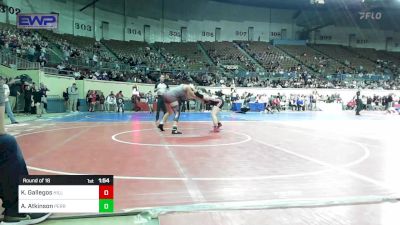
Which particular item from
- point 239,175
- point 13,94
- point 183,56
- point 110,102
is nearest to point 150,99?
point 110,102

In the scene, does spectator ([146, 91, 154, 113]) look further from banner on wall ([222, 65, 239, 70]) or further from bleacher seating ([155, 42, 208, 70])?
banner on wall ([222, 65, 239, 70])

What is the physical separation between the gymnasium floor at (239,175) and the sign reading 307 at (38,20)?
12849 millimetres

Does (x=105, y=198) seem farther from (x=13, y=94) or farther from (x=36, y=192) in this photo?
(x=13, y=94)

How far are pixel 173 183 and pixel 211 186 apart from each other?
508 millimetres

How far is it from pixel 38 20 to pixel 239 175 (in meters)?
19.4

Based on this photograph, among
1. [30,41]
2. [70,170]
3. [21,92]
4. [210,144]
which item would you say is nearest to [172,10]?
[30,41]

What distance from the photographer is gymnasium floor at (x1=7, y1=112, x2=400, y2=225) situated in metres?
3.81

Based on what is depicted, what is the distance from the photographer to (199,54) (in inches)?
1745

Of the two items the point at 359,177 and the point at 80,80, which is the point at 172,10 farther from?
the point at 359,177

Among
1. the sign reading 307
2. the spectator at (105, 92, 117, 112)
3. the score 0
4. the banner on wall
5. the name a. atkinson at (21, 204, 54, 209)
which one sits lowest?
the name a. atkinson at (21, 204, 54, 209)

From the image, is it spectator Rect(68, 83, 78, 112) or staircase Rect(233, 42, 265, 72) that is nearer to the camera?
spectator Rect(68, 83, 78, 112)

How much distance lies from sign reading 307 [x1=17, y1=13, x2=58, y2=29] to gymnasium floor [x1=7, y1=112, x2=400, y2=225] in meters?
12.8

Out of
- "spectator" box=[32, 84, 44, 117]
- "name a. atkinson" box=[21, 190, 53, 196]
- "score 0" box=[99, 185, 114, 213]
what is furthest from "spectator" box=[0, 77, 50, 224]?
"spectator" box=[32, 84, 44, 117]

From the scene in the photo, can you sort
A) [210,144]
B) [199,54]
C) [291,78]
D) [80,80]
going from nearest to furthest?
[210,144], [80,80], [291,78], [199,54]
